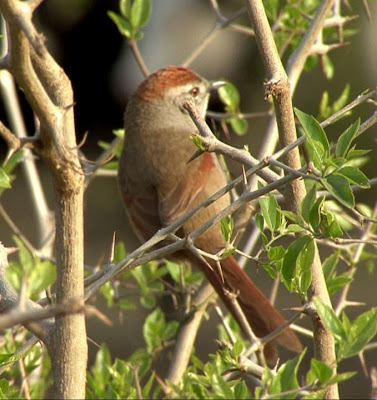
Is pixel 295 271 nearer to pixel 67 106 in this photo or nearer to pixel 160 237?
pixel 160 237

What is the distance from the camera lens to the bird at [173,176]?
13.6ft

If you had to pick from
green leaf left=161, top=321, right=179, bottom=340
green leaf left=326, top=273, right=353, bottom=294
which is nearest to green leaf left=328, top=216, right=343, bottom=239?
green leaf left=326, top=273, right=353, bottom=294

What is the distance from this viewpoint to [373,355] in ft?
29.0

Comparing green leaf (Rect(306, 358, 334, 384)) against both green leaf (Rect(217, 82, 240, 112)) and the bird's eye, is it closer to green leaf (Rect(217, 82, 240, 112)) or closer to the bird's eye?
green leaf (Rect(217, 82, 240, 112))

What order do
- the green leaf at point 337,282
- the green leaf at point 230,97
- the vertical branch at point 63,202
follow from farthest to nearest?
1. the green leaf at point 230,97
2. the green leaf at point 337,282
3. the vertical branch at point 63,202

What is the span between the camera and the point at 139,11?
4105 millimetres

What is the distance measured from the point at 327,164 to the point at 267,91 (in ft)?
1.28

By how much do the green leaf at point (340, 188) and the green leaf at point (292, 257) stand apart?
190 millimetres

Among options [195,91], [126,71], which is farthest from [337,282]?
[126,71]

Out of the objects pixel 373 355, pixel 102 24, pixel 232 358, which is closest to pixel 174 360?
pixel 232 358

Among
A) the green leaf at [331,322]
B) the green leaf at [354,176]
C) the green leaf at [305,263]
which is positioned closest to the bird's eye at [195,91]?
the green leaf at [305,263]

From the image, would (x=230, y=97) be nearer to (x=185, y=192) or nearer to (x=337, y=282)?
(x=185, y=192)

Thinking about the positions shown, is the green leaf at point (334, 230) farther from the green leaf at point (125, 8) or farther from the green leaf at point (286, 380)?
the green leaf at point (125, 8)

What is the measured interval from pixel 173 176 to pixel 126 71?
920 cm
